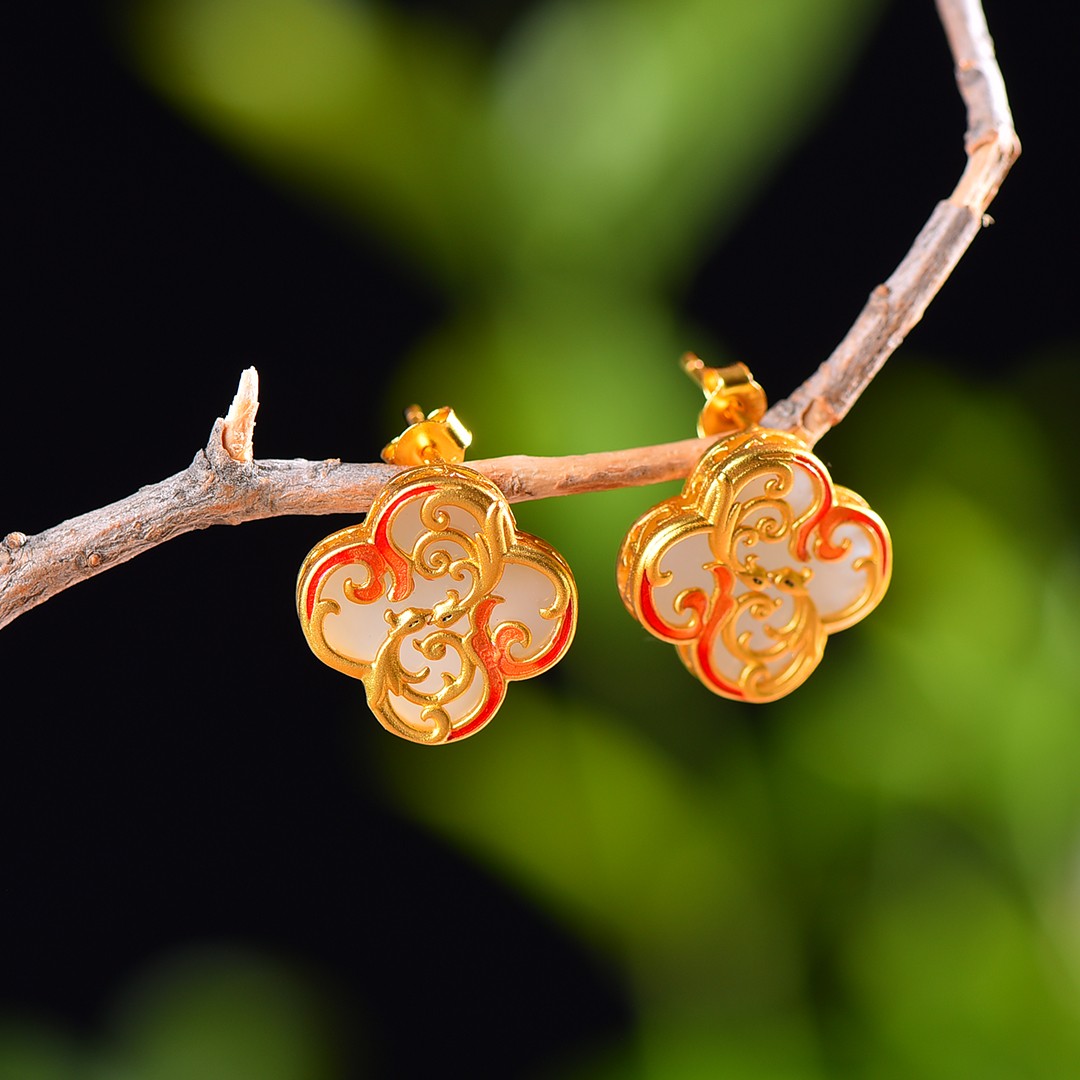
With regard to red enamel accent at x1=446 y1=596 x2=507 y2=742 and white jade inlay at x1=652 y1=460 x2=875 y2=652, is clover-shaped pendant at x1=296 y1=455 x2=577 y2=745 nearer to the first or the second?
red enamel accent at x1=446 y1=596 x2=507 y2=742

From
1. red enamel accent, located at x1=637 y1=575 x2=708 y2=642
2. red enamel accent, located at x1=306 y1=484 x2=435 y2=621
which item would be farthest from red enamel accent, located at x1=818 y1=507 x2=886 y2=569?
red enamel accent, located at x1=306 y1=484 x2=435 y2=621

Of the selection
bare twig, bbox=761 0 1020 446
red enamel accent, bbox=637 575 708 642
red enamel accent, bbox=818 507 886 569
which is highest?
bare twig, bbox=761 0 1020 446

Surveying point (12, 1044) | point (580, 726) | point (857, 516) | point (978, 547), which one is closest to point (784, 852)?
point (580, 726)

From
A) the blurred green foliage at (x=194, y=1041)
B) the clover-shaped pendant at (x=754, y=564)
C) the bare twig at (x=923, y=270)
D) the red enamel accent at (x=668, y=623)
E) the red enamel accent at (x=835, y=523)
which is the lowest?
the blurred green foliage at (x=194, y=1041)

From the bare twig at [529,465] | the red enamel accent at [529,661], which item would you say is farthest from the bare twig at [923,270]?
the red enamel accent at [529,661]

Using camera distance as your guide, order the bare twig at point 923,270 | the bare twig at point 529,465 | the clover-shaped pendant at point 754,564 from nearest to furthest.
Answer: the bare twig at point 529,465 < the clover-shaped pendant at point 754,564 < the bare twig at point 923,270

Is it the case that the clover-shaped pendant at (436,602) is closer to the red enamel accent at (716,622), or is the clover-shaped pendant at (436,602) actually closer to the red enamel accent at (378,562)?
the red enamel accent at (378,562)

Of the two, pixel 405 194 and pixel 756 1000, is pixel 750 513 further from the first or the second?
pixel 756 1000

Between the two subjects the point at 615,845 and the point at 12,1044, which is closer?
the point at 12,1044
